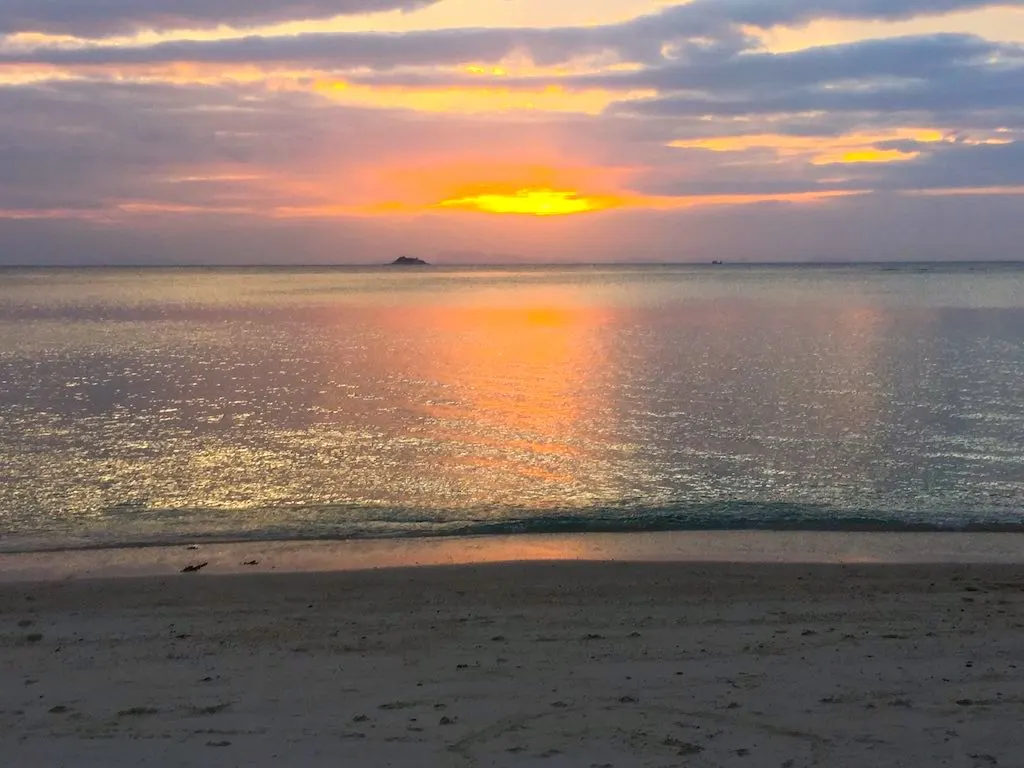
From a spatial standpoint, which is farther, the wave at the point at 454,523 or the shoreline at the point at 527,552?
the wave at the point at 454,523

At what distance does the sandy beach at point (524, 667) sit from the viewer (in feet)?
20.3

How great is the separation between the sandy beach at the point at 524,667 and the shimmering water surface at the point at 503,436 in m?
2.99

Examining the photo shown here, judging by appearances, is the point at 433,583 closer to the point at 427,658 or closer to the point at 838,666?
the point at 427,658

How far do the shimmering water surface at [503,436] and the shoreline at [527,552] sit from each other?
566 millimetres

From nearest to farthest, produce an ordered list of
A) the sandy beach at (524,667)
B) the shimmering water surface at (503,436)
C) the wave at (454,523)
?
the sandy beach at (524,667), the wave at (454,523), the shimmering water surface at (503,436)

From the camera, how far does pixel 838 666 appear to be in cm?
754

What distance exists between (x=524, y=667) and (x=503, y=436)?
12.3m

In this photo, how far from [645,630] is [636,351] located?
2942 cm

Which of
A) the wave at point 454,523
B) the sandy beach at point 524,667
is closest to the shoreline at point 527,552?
the wave at point 454,523

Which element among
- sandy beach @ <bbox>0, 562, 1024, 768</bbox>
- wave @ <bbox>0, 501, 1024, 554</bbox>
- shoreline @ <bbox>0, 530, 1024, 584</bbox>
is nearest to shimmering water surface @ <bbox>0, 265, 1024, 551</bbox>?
wave @ <bbox>0, 501, 1024, 554</bbox>

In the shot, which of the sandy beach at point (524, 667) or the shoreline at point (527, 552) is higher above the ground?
the sandy beach at point (524, 667)

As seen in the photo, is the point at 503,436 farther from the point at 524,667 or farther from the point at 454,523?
the point at 524,667

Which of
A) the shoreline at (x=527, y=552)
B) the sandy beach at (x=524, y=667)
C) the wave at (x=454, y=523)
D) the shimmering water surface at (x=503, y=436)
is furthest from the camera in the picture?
the shimmering water surface at (x=503, y=436)

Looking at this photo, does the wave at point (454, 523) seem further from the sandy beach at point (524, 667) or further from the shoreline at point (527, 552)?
the sandy beach at point (524, 667)
